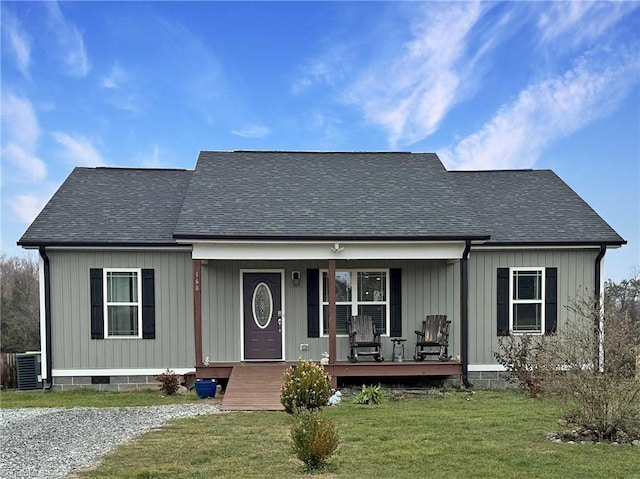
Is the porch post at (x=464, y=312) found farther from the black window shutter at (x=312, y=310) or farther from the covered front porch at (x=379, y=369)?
the black window shutter at (x=312, y=310)

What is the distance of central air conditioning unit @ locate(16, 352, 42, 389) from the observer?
12211mm

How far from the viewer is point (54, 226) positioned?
11625 mm

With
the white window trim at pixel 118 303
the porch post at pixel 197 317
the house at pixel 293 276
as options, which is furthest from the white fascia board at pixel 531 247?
the white window trim at pixel 118 303

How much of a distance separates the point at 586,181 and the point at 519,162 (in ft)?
6.66

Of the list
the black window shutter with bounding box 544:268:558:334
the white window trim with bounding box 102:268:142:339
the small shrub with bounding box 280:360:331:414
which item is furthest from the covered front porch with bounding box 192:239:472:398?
the small shrub with bounding box 280:360:331:414

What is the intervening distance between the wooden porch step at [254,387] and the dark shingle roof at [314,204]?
2668 mm

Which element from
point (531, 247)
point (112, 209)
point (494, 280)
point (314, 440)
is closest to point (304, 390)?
point (314, 440)

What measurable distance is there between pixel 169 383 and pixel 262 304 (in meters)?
2.50

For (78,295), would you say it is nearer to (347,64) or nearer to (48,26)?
(48,26)

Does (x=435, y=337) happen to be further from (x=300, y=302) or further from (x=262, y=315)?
(x=262, y=315)

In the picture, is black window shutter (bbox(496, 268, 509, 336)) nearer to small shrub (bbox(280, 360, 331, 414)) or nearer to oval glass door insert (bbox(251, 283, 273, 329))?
oval glass door insert (bbox(251, 283, 273, 329))

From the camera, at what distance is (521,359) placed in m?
10.9

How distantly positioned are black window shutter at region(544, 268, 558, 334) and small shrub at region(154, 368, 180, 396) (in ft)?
25.7

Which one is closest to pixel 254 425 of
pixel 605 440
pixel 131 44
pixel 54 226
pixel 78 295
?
pixel 605 440
